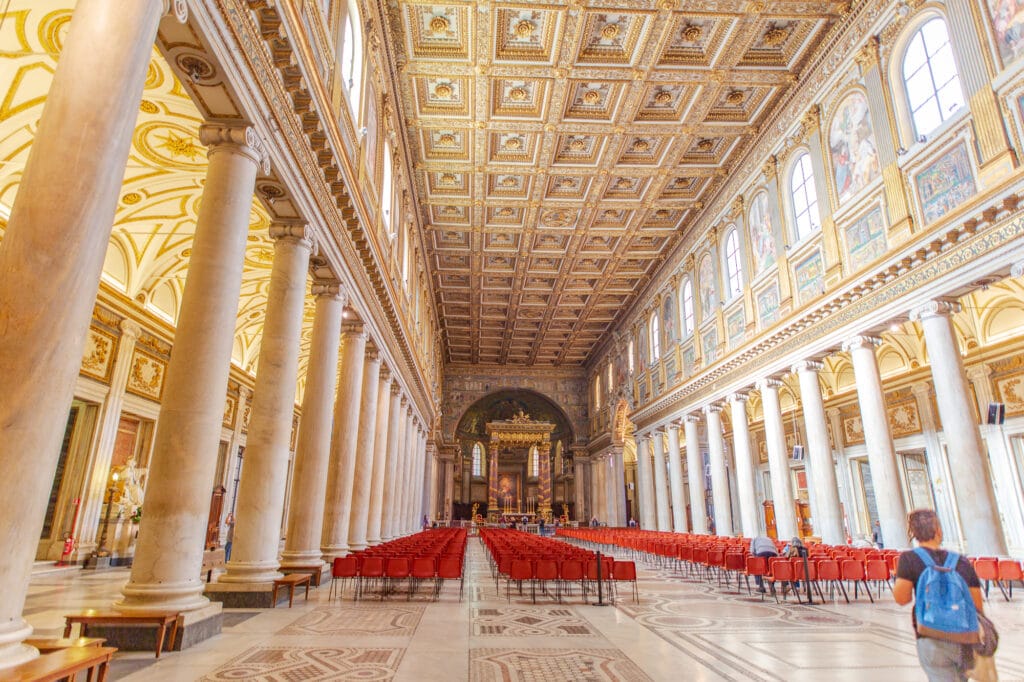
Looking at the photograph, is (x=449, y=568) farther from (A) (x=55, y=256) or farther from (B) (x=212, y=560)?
(B) (x=212, y=560)

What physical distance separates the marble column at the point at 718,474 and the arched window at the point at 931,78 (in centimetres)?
1094

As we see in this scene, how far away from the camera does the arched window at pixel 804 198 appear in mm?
14102

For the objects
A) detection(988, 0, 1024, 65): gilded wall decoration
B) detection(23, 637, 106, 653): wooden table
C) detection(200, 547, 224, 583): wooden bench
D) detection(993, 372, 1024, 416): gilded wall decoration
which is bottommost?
detection(200, 547, 224, 583): wooden bench

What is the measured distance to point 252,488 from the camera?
7.27m

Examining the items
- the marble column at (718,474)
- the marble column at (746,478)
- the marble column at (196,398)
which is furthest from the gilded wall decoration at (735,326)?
the marble column at (196,398)

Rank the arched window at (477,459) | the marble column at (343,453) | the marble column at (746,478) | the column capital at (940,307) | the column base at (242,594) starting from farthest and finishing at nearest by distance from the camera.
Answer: the arched window at (477,459) < the marble column at (746,478) < the marble column at (343,453) < the column capital at (940,307) < the column base at (242,594)

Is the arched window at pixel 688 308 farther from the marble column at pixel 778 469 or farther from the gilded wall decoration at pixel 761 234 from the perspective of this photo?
the marble column at pixel 778 469

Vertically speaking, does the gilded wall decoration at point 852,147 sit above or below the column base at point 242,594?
above

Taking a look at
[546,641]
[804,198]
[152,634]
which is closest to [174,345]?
[152,634]

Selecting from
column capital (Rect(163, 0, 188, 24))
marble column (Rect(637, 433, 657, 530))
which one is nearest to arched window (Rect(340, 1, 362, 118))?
column capital (Rect(163, 0, 188, 24))

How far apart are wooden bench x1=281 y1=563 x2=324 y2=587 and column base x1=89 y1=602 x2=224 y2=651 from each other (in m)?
3.81

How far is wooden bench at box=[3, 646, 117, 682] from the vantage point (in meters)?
2.83

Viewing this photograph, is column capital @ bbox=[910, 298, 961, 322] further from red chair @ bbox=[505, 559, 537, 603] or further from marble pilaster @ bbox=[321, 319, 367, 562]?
marble pilaster @ bbox=[321, 319, 367, 562]

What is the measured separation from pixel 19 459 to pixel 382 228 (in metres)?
11.4
